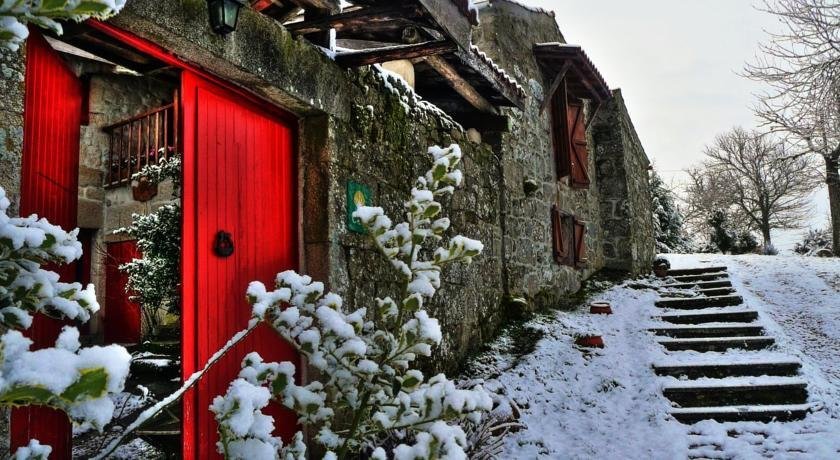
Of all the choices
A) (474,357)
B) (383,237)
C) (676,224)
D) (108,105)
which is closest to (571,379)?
(474,357)

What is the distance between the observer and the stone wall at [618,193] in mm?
9047

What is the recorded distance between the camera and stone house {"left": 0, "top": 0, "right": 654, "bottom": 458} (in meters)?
2.33

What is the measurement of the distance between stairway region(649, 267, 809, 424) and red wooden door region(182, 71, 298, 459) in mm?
3241

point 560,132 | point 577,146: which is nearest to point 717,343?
point 560,132

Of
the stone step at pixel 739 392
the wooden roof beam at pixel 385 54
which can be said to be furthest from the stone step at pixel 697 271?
the wooden roof beam at pixel 385 54

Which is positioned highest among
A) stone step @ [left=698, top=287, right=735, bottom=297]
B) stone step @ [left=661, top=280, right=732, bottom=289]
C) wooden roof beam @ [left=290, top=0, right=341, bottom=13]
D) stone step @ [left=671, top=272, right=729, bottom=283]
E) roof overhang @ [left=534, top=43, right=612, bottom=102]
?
roof overhang @ [left=534, top=43, right=612, bottom=102]

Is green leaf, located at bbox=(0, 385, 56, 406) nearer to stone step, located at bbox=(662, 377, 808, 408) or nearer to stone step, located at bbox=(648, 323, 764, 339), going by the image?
stone step, located at bbox=(662, 377, 808, 408)

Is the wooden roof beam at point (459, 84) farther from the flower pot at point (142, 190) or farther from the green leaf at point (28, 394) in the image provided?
the green leaf at point (28, 394)

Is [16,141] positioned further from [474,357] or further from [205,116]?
[474,357]

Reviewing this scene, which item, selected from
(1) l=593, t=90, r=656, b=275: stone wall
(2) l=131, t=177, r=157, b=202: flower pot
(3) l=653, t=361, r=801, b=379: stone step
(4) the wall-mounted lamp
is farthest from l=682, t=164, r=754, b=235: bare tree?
(4) the wall-mounted lamp

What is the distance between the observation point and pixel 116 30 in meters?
2.16

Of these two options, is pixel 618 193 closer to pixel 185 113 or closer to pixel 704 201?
pixel 185 113

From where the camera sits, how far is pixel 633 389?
4695 mm

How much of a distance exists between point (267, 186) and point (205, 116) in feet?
1.67
